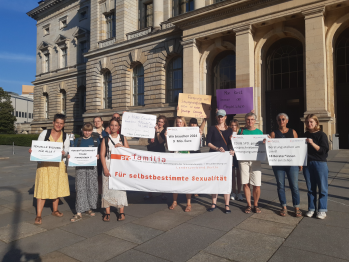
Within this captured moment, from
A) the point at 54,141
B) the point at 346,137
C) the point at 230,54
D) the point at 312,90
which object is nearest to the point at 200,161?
the point at 54,141

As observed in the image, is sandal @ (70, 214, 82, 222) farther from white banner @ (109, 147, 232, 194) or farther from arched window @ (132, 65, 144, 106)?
arched window @ (132, 65, 144, 106)

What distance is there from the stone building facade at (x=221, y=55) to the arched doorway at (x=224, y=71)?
0.09 metres

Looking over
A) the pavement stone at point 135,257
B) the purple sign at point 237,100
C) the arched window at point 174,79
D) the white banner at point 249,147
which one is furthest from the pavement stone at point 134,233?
the arched window at point 174,79

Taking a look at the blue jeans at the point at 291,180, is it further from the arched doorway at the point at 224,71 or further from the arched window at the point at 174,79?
the arched window at the point at 174,79

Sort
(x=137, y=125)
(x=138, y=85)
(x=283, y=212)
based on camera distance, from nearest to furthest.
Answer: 1. (x=283, y=212)
2. (x=137, y=125)
3. (x=138, y=85)

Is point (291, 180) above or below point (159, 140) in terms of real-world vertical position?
below

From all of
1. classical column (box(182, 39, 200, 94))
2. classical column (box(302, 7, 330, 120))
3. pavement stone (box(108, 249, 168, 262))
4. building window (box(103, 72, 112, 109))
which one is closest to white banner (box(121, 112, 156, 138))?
pavement stone (box(108, 249, 168, 262))

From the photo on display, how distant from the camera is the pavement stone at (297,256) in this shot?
3325 mm

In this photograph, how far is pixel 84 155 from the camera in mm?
5133

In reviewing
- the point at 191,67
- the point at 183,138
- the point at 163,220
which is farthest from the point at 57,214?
the point at 191,67

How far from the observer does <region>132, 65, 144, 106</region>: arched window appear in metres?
28.4

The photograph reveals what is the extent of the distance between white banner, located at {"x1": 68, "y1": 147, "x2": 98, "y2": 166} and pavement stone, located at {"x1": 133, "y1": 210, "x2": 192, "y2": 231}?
1.42m

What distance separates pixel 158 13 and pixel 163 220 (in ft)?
80.9

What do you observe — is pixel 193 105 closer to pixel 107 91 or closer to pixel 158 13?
pixel 158 13
